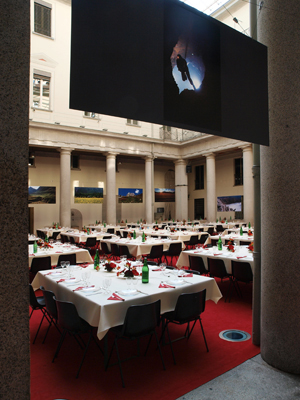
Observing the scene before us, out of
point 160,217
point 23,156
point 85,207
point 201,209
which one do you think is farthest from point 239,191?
point 23,156

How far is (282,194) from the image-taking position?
3174 mm

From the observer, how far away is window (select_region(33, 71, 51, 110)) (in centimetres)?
1670

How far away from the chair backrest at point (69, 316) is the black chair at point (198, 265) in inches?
128

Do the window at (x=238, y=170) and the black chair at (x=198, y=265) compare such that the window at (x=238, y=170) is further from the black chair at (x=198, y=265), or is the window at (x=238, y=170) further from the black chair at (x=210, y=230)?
the black chair at (x=198, y=265)

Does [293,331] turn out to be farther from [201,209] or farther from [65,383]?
[201,209]

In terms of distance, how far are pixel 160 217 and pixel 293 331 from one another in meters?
20.4

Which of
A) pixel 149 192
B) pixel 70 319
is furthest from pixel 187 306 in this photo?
pixel 149 192

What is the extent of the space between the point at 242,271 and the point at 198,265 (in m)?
0.98

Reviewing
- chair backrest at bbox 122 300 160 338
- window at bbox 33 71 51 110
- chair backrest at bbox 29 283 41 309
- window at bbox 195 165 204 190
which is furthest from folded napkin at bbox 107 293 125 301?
window at bbox 195 165 204 190

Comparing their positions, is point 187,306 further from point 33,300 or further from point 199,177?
point 199,177

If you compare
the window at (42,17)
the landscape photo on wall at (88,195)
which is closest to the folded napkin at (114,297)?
the landscape photo on wall at (88,195)

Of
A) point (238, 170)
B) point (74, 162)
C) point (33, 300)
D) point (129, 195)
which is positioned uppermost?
point (74, 162)

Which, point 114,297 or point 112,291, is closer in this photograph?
point 114,297

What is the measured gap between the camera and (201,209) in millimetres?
23609
